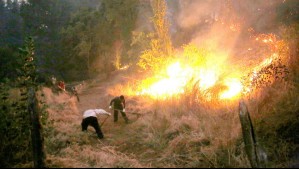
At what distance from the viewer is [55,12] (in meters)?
52.0

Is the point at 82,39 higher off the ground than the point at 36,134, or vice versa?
the point at 82,39

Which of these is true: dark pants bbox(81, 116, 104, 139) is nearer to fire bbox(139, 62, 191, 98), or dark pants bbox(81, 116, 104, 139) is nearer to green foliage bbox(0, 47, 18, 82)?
fire bbox(139, 62, 191, 98)

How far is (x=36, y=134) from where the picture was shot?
26.0ft

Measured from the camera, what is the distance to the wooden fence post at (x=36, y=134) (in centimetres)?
787

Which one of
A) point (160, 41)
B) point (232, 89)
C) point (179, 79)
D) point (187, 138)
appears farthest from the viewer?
point (160, 41)

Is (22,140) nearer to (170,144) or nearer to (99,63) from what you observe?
(170,144)

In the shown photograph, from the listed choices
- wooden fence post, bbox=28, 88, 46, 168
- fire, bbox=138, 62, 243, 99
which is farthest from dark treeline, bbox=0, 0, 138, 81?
wooden fence post, bbox=28, 88, 46, 168

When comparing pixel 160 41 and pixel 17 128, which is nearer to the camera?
pixel 17 128

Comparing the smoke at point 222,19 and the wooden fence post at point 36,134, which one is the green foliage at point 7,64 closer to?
the smoke at point 222,19

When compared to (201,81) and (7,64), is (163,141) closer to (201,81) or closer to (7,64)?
(201,81)

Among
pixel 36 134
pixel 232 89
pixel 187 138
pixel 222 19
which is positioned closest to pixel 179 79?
pixel 232 89

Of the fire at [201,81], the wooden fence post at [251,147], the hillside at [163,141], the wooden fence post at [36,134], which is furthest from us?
the fire at [201,81]

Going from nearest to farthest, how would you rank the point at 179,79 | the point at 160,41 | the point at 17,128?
the point at 17,128 < the point at 179,79 < the point at 160,41

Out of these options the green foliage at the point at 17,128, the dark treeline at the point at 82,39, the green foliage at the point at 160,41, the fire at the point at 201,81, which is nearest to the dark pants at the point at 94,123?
the green foliage at the point at 17,128
